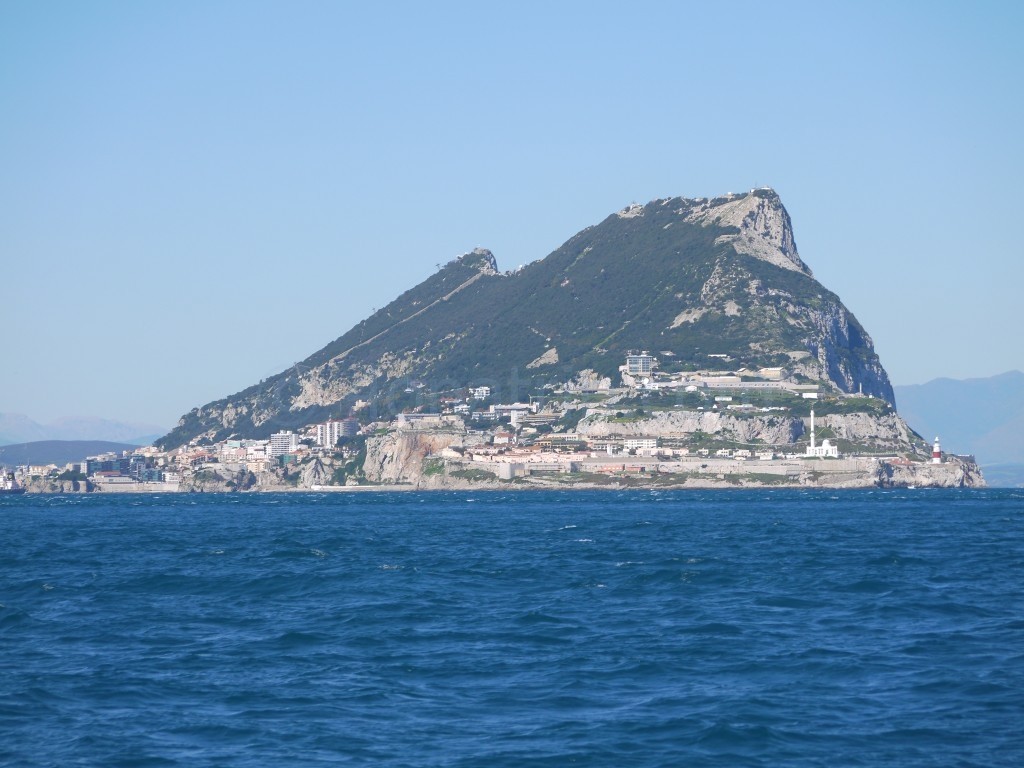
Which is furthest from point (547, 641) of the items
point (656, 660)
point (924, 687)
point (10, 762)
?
point (10, 762)

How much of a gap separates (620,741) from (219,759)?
25.2 feet

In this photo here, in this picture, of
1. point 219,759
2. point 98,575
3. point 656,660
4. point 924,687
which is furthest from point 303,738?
point 98,575

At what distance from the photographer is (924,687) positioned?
105 feet

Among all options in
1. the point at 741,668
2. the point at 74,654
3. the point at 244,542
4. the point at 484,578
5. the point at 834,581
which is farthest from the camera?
the point at 244,542

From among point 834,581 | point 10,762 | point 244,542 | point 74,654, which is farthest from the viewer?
point 244,542

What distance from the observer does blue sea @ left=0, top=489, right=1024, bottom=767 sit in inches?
1088

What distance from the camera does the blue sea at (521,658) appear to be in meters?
27.6

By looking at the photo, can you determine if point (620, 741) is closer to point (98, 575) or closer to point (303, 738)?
point (303, 738)

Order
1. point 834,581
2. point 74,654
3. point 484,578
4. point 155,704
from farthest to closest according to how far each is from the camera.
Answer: point 484,578
point 834,581
point 74,654
point 155,704

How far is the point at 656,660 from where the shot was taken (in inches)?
1415

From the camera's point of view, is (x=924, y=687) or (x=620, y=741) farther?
(x=924, y=687)

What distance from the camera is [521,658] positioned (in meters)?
36.6

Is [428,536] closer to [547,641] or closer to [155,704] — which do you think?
[547,641]

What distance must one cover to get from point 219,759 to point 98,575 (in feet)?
120
